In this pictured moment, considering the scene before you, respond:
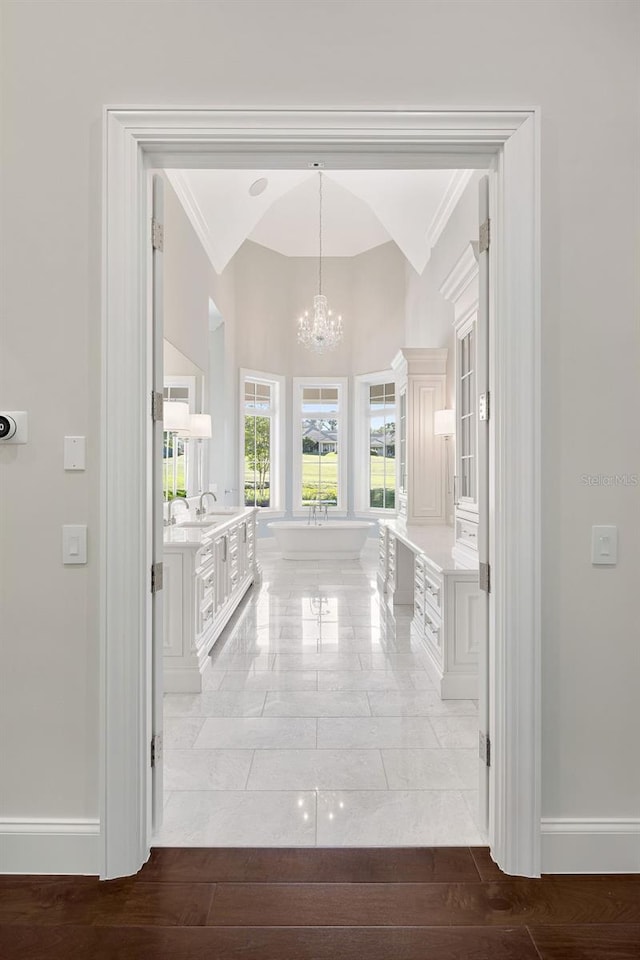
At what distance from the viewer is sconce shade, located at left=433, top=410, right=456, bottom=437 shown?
5.60m

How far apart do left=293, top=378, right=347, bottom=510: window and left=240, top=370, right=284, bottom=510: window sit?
0.31 metres

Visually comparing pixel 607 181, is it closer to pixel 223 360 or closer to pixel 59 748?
pixel 59 748

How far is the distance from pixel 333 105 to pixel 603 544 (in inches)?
68.3

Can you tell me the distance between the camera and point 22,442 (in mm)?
1983

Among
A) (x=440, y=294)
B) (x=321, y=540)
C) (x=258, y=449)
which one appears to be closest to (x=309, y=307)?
(x=258, y=449)

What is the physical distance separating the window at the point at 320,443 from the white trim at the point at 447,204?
360 cm

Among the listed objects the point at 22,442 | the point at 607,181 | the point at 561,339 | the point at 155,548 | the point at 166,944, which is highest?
the point at 607,181

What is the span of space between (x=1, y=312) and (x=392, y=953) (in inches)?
90.9

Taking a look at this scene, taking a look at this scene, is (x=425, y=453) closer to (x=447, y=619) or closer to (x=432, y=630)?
(x=432, y=630)

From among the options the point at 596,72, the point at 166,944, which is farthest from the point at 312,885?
the point at 596,72

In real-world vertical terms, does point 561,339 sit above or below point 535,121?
below

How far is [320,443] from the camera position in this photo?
387 inches

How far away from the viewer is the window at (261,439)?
9.23 metres

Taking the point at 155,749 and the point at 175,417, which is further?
the point at 175,417
